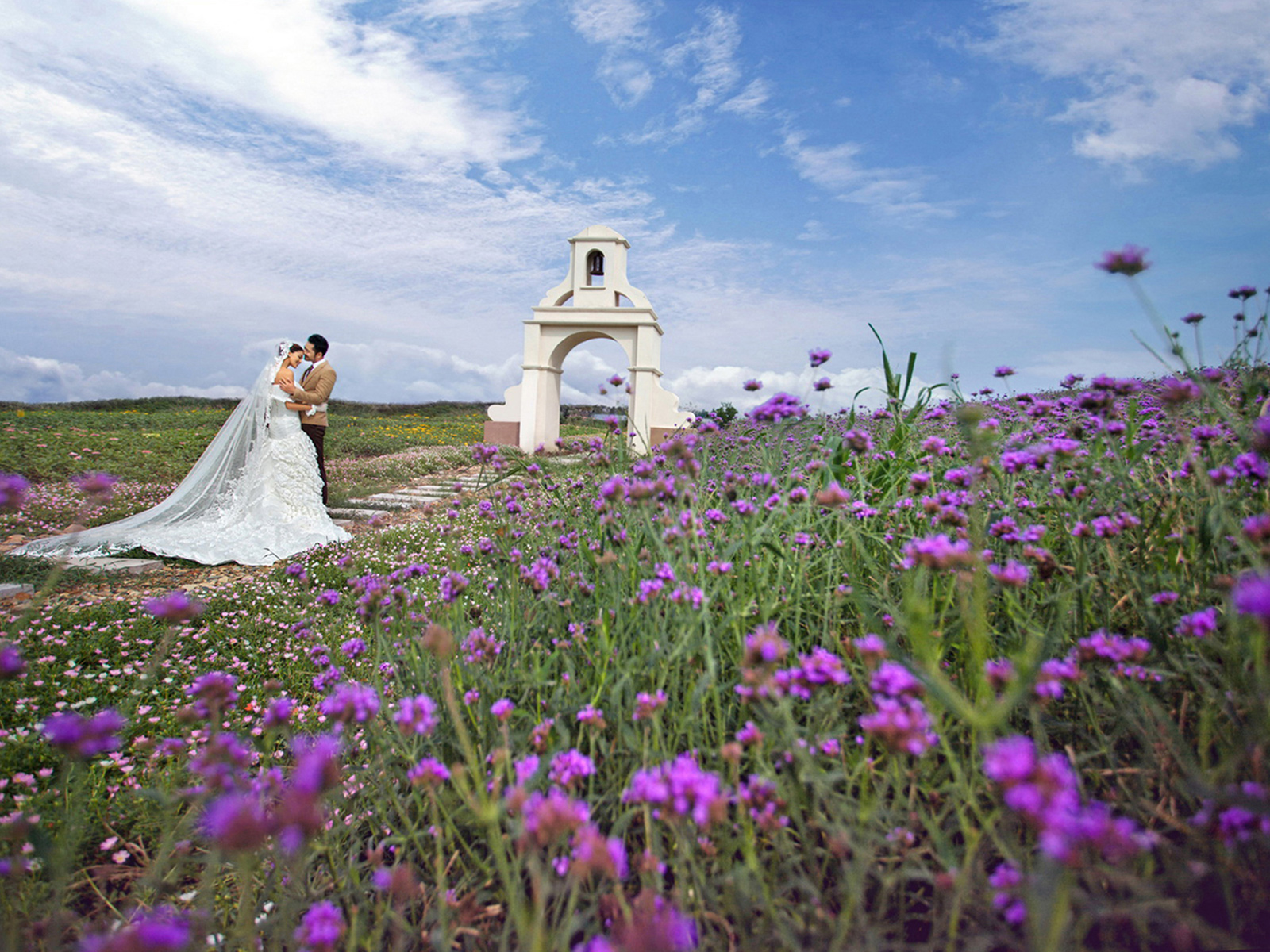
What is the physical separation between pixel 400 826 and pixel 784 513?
146cm

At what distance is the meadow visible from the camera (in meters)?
1.02

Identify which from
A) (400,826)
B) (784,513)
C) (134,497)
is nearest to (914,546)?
(784,513)

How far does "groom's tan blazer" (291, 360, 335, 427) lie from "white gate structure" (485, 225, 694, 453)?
5333 mm

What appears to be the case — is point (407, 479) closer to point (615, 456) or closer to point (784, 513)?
point (615, 456)

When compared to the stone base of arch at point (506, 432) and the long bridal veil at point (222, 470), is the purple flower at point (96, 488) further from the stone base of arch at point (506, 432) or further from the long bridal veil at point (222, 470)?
the stone base of arch at point (506, 432)

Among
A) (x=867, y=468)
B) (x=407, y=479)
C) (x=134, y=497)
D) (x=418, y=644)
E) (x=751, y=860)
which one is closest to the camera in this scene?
(x=751, y=860)

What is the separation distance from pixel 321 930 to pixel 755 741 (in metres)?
0.78

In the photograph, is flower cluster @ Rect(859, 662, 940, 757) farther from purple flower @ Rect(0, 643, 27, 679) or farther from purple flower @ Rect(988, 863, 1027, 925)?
purple flower @ Rect(0, 643, 27, 679)

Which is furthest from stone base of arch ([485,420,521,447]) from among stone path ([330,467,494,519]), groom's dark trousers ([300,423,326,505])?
groom's dark trousers ([300,423,326,505])

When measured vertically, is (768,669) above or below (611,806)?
above

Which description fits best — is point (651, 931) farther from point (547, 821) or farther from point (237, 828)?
point (237, 828)

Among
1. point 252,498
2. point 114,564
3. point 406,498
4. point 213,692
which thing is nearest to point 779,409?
point 213,692

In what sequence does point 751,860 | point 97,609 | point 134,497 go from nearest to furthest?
point 751,860
point 97,609
point 134,497

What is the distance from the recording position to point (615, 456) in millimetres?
3182
